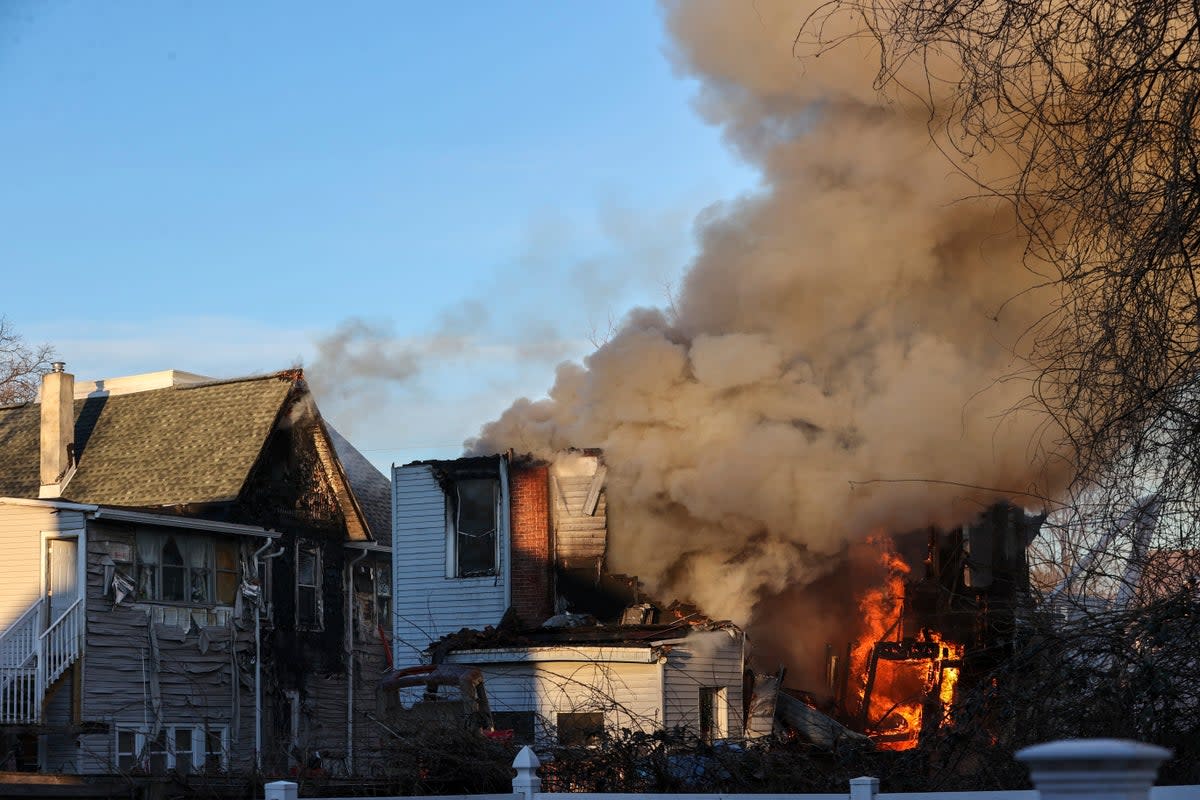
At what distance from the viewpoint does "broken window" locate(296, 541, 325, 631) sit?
2989cm

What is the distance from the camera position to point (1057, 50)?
772 centimetres

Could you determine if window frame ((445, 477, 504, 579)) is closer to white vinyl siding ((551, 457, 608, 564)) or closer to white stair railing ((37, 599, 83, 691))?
white vinyl siding ((551, 457, 608, 564))

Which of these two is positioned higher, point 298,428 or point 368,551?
point 298,428

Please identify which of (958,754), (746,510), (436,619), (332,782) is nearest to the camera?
(958,754)

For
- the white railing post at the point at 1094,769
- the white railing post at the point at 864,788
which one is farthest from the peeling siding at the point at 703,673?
the white railing post at the point at 1094,769

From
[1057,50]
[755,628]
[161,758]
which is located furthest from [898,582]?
[1057,50]

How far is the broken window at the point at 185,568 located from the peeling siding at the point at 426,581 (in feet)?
12.5

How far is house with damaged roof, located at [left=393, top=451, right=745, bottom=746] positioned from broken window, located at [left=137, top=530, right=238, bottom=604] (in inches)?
153

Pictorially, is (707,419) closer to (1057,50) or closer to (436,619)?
(436,619)

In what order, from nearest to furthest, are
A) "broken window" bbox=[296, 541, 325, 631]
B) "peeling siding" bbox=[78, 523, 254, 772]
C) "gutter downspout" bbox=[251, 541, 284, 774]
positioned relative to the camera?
1. "peeling siding" bbox=[78, 523, 254, 772]
2. "gutter downspout" bbox=[251, 541, 284, 774]
3. "broken window" bbox=[296, 541, 325, 631]

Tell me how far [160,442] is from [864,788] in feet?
77.2

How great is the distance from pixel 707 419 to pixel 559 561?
11.2 feet

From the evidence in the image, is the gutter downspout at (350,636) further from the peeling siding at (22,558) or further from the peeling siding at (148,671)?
the peeling siding at (22,558)

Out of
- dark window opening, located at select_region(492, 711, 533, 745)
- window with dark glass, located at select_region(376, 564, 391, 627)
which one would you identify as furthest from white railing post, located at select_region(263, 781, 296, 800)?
window with dark glass, located at select_region(376, 564, 391, 627)
